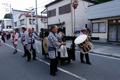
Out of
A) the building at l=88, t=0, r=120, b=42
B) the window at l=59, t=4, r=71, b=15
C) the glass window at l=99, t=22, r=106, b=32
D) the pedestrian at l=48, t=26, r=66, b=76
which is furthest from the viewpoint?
the window at l=59, t=4, r=71, b=15

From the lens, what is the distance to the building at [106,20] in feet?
36.1

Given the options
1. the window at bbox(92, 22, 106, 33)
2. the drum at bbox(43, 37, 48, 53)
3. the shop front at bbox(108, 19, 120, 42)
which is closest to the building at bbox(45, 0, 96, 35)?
the window at bbox(92, 22, 106, 33)

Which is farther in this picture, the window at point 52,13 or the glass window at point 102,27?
the window at point 52,13

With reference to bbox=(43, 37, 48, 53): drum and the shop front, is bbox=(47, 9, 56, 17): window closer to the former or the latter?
the shop front

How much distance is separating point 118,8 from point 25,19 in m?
26.3

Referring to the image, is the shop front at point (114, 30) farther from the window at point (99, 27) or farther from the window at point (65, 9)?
the window at point (65, 9)

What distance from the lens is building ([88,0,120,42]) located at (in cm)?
1100

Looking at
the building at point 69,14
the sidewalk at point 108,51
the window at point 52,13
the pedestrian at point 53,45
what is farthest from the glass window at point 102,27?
the pedestrian at point 53,45

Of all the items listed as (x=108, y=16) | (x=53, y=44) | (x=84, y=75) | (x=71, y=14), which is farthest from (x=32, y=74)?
(x=71, y=14)

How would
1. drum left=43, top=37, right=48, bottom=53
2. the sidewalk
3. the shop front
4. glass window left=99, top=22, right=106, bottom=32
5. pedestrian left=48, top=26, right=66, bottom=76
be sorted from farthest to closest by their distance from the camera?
glass window left=99, top=22, right=106, bottom=32 → the shop front → the sidewalk → drum left=43, top=37, right=48, bottom=53 → pedestrian left=48, top=26, right=66, bottom=76

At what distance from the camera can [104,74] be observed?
4.15 m

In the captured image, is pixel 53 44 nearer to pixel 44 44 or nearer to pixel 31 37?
pixel 44 44

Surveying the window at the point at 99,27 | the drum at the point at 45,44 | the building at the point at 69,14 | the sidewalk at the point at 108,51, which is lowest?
the sidewalk at the point at 108,51

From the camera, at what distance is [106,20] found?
1214 cm
